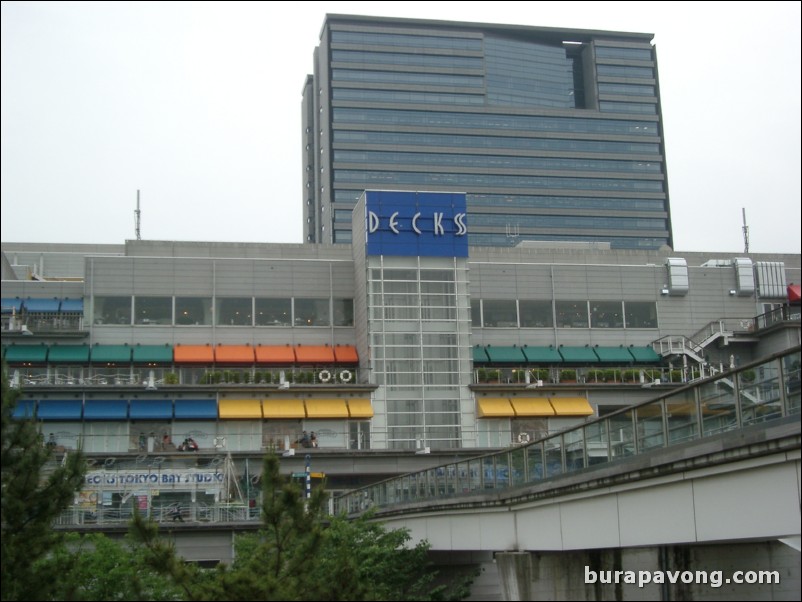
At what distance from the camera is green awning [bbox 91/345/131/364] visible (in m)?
70.7

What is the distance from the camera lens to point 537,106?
172 meters

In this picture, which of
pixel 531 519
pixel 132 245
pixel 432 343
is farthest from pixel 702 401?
pixel 132 245

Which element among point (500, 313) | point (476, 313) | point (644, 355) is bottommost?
point (644, 355)

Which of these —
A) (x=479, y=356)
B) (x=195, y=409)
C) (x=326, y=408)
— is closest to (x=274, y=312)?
(x=326, y=408)

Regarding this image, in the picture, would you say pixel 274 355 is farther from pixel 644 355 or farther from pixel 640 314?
pixel 640 314

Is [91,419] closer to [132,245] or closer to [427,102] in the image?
[132,245]

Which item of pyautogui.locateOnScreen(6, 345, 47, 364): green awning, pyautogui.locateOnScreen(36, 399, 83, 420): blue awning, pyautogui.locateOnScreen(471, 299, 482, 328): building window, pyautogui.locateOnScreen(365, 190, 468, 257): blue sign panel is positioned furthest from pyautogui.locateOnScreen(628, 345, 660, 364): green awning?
pyautogui.locateOnScreen(6, 345, 47, 364): green awning

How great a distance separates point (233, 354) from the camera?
72.4 metres

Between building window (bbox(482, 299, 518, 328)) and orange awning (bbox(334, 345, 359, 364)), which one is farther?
building window (bbox(482, 299, 518, 328))

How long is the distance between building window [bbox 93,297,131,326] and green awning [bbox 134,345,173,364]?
211 cm

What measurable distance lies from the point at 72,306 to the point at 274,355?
12.5 m

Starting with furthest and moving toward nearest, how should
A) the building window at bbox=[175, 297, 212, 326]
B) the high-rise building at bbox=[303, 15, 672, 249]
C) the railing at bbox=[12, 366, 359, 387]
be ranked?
the high-rise building at bbox=[303, 15, 672, 249], the building window at bbox=[175, 297, 212, 326], the railing at bbox=[12, 366, 359, 387]

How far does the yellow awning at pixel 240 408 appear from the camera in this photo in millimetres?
68944

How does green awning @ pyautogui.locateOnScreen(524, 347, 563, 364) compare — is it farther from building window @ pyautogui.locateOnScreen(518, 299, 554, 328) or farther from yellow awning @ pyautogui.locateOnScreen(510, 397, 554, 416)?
yellow awning @ pyautogui.locateOnScreen(510, 397, 554, 416)
